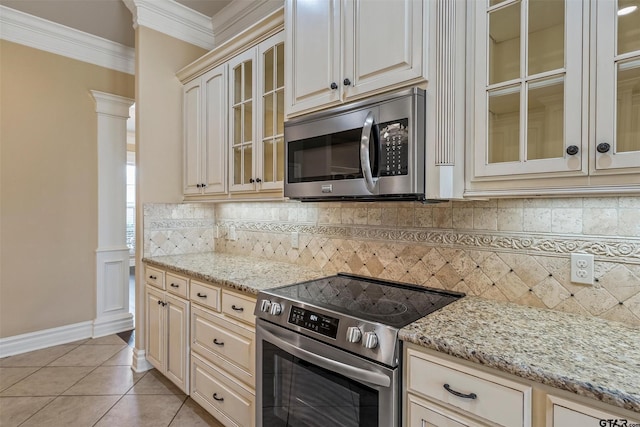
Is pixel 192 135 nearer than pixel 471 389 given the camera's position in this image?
No

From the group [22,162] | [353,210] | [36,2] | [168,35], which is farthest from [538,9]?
[22,162]

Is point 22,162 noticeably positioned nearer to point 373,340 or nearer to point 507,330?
point 373,340

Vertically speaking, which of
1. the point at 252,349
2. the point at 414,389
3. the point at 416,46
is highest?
the point at 416,46

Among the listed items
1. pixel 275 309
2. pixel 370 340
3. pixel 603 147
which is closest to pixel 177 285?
pixel 275 309

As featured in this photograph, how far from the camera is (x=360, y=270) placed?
6.59 ft

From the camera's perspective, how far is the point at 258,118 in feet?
A: 7.32

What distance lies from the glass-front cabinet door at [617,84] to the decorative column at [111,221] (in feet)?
12.9

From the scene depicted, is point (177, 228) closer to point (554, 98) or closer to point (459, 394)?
point (459, 394)

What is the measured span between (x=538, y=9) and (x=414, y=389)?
1340mm

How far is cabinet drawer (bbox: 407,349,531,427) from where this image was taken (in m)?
0.93

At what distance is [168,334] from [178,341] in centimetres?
16

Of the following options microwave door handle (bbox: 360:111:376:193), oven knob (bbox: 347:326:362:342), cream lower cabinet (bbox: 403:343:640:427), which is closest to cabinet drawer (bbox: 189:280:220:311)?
oven knob (bbox: 347:326:362:342)

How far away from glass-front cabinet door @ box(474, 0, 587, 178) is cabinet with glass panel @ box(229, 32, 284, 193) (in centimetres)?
115

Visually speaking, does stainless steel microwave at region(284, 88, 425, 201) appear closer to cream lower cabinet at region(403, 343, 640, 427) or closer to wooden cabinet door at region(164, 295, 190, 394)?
cream lower cabinet at region(403, 343, 640, 427)
